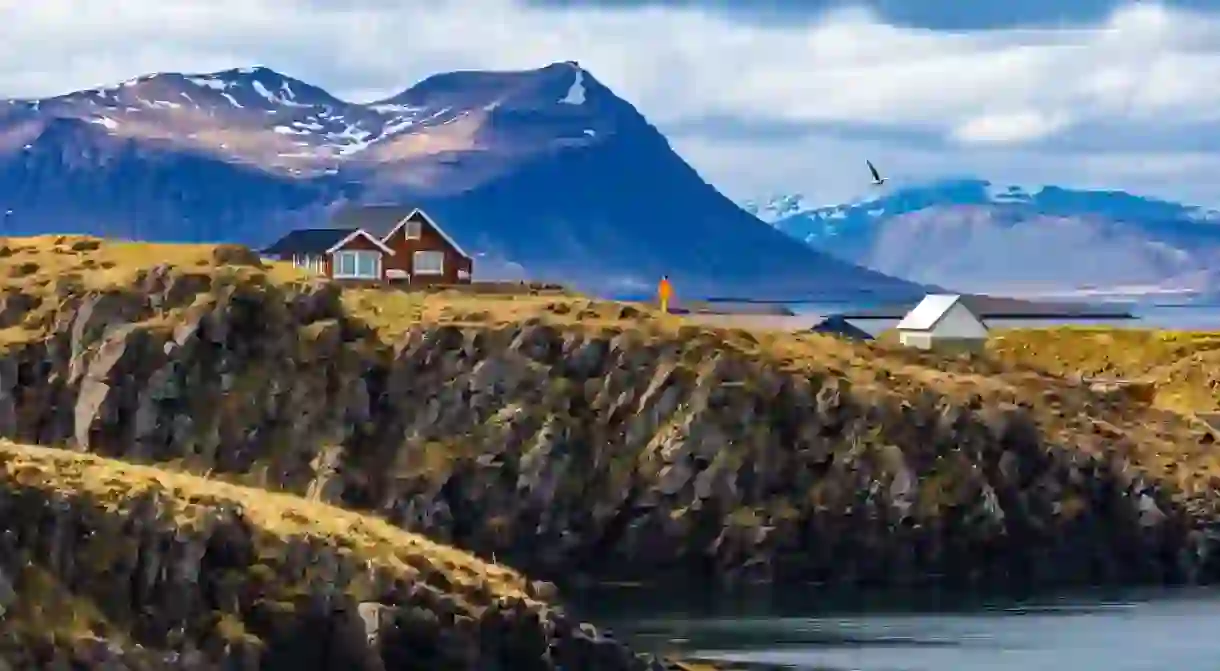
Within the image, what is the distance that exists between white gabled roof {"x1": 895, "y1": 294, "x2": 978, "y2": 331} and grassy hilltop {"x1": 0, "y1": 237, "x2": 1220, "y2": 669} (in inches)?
1555

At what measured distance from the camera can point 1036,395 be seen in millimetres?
152000

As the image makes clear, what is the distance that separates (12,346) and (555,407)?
32.1 metres

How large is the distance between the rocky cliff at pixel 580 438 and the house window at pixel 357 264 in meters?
29.6

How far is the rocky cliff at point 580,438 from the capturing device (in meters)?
135

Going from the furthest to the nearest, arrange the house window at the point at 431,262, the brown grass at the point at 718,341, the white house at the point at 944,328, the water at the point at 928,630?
the white house at the point at 944,328 → the house window at the point at 431,262 → the brown grass at the point at 718,341 → the water at the point at 928,630

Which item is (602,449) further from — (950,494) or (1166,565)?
(1166,565)

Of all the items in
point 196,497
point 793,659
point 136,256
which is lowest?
point 793,659

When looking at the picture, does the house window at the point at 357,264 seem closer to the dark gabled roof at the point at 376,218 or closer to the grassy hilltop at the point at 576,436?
the dark gabled roof at the point at 376,218

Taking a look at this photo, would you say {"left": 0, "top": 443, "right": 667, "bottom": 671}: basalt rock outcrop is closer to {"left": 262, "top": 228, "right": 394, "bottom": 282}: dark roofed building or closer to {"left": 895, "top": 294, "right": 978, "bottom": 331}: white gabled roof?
{"left": 262, "top": 228, "right": 394, "bottom": 282}: dark roofed building

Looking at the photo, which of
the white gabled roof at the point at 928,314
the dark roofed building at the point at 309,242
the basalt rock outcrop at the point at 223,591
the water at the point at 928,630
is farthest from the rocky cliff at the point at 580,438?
the basalt rock outcrop at the point at 223,591

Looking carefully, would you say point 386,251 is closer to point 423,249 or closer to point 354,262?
point 354,262

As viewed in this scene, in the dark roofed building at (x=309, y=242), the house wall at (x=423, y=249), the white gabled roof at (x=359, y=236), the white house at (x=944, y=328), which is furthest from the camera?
the white house at (x=944, y=328)

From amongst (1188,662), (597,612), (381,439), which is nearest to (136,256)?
(381,439)

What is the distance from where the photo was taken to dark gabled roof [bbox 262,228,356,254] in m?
177
